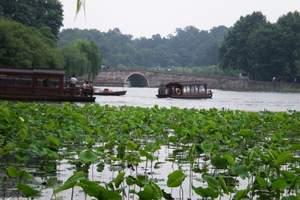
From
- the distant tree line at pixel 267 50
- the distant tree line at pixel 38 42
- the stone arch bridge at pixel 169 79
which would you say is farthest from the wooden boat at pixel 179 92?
the stone arch bridge at pixel 169 79

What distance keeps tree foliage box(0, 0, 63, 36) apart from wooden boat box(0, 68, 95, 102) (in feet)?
92.3

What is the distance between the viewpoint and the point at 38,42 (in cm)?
5231

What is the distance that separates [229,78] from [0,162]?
4030 inches

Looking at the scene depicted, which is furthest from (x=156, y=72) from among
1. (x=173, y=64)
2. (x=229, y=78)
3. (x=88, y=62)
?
(x=173, y=64)

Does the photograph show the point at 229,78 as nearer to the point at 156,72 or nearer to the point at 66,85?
the point at 156,72

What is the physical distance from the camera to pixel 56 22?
76.1 meters

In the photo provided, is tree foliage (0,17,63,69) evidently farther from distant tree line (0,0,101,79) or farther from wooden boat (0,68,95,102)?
wooden boat (0,68,95,102)

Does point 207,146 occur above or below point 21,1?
below

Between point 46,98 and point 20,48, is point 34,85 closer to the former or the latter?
point 46,98

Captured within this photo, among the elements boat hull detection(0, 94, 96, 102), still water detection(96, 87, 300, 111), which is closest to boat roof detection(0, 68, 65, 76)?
boat hull detection(0, 94, 96, 102)

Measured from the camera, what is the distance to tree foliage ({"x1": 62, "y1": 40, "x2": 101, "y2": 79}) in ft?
235

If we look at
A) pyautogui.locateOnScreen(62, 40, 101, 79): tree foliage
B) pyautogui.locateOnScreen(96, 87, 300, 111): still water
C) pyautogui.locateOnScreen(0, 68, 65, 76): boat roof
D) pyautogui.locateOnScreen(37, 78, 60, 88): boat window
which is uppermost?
pyautogui.locateOnScreen(62, 40, 101, 79): tree foliage

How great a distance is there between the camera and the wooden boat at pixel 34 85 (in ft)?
123

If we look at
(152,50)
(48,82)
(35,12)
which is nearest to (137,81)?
(152,50)
